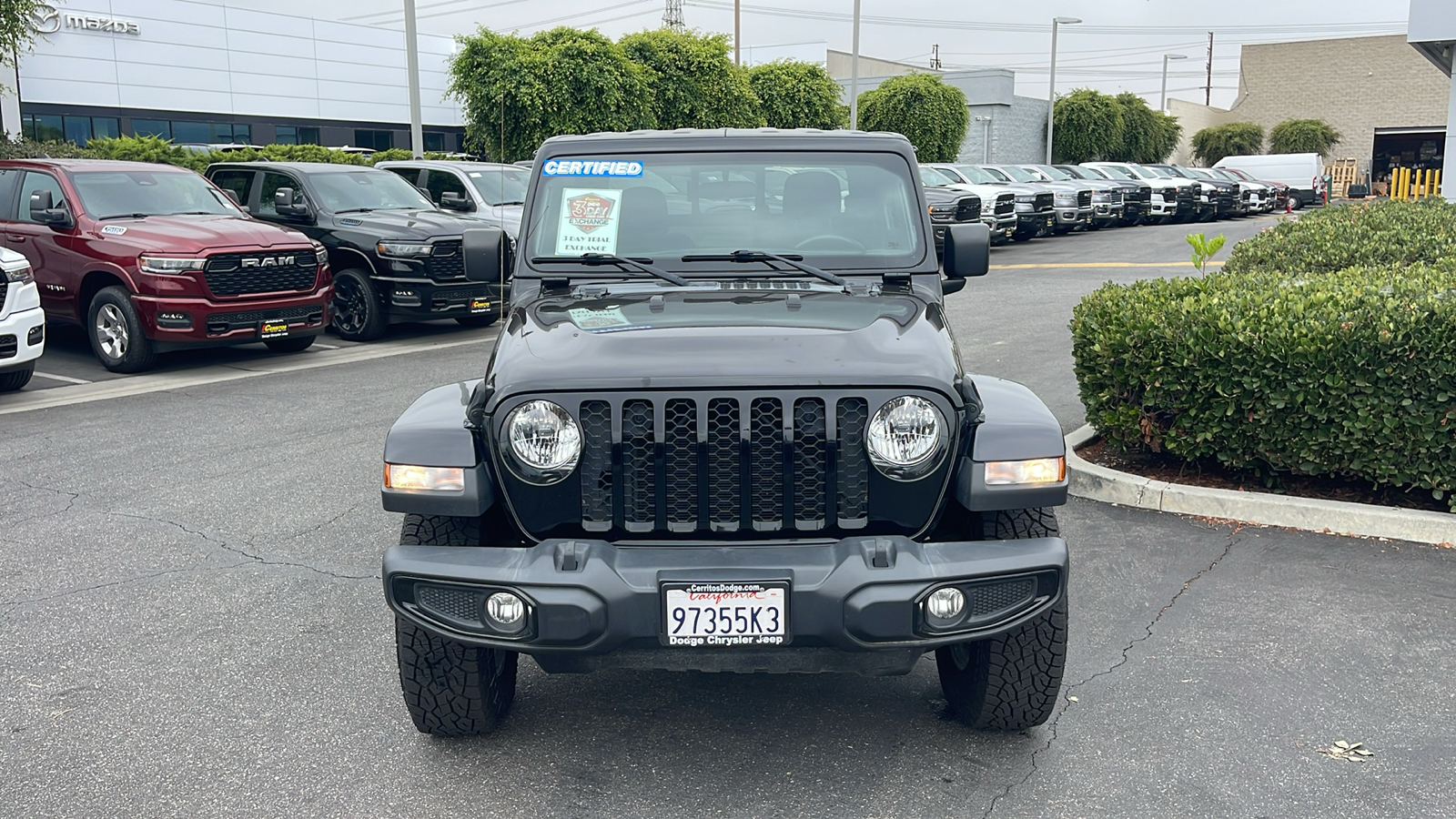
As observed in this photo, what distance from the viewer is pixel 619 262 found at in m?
4.54

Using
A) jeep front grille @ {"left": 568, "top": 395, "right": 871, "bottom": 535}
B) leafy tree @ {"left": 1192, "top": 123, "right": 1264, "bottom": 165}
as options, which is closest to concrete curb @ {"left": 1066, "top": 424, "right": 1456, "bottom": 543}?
jeep front grille @ {"left": 568, "top": 395, "right": 871, "bottom": 535}

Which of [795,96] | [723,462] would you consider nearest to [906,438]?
[723,462]

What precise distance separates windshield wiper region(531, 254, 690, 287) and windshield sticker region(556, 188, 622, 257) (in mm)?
24

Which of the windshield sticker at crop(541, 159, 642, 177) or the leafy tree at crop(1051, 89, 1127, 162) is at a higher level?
the leafy tree at crop(1051, 89, 1127, 162)

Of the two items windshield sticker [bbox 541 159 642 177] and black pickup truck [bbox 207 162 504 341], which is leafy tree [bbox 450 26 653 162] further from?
windshield sticker [bbox 541 159 642 177]

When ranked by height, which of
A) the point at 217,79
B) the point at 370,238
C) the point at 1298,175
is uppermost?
the point at 217,79

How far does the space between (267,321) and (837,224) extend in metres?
7.88

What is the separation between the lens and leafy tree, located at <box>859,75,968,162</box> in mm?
40594

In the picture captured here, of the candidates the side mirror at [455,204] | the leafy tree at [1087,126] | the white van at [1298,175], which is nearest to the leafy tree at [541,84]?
the side mirror at [455,204]

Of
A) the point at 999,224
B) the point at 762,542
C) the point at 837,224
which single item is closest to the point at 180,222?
the point at 837,224

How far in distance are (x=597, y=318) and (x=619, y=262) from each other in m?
0.63

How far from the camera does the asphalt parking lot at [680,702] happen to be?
3.54 metres

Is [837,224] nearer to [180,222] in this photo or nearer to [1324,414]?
[1324,414]

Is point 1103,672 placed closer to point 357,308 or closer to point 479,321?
point 357,308
